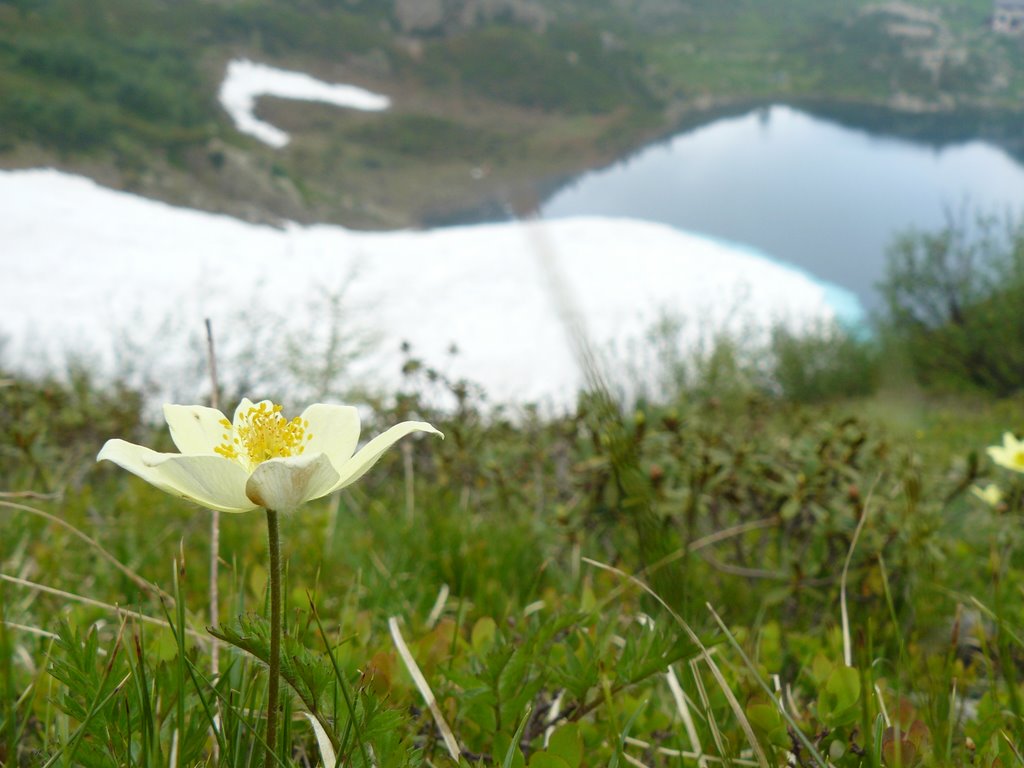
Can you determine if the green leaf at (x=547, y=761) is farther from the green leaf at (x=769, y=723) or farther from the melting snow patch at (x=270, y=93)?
the melting snow patch at (x=270, y=93)

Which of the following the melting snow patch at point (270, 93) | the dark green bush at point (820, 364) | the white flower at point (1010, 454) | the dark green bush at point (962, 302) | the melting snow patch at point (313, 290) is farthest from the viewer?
the melting snow patch at point (270, 93)

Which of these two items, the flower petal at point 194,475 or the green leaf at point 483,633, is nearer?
the flower petal at point 194,475

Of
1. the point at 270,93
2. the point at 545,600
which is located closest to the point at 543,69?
the point at 270,93

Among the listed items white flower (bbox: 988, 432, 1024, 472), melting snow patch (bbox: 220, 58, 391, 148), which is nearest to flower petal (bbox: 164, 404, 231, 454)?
white flower (bbox: 988, 432, 1024, 472)

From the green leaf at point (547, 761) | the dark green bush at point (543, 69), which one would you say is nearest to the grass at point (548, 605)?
the green leaf at point (547, 761)

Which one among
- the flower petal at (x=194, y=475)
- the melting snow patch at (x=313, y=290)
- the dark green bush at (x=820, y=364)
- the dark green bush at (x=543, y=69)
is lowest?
the dark green bush at (x=820, y=364)

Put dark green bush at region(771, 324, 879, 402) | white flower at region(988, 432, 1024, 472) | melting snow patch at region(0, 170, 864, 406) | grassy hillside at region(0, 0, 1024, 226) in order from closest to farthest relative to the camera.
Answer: white flower at region(988, 432, 1024, 472)
melting snow patch at region(0, 170, 864, 406)
dark green bush at region(771, 324, 879, 402)
grassy hillside at region(0, 0, 1024, 226)

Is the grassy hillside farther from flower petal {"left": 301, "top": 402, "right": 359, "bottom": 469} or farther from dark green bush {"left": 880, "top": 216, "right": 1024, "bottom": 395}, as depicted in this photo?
flower petal {"left": 301, "top": 402, "right": 359, "bottom": 469}
